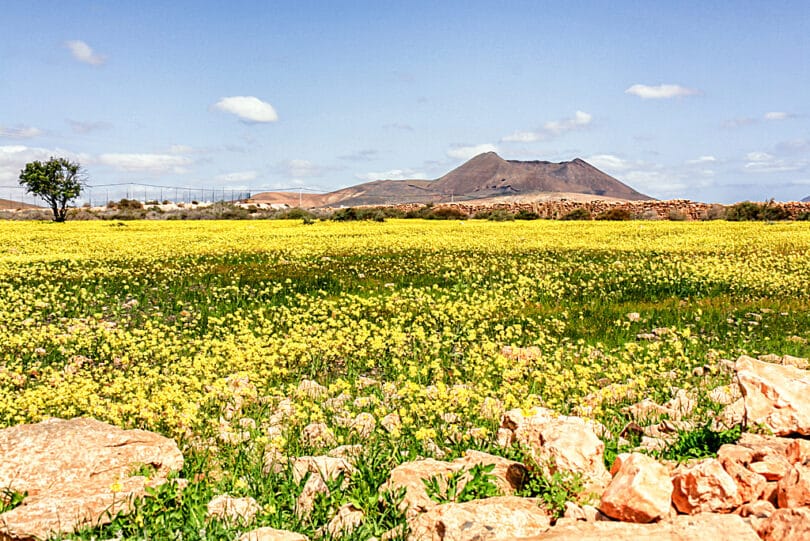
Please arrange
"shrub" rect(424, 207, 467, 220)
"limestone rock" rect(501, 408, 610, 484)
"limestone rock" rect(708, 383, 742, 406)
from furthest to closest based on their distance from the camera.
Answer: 1. "shrub" rect(424, 207, 467, 220)
2. "limestone rock" rect(708, 383, 742, 406)
3. "limestone rock" rect(501, 408, 610, 484)

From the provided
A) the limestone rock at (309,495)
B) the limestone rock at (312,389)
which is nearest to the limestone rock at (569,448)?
the limestone rock at (309,495)

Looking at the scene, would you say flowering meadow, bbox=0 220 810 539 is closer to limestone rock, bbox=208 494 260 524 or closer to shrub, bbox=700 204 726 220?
limestone rock, bbox=208 494 260 524

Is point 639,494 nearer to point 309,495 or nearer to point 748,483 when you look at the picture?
point 748,483

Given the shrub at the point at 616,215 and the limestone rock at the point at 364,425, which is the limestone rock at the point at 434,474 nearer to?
the limestone rock at the point at 364,425

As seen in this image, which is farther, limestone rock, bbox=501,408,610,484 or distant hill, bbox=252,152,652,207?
distant hill, bbox=252,152,652,207

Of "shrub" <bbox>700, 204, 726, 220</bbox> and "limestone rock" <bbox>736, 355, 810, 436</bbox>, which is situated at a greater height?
"shrub" <bbox>700, 204, 726, 220</bbox>

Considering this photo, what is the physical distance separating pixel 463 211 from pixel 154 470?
64.4 meters

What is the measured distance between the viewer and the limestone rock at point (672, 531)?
352 centimetres

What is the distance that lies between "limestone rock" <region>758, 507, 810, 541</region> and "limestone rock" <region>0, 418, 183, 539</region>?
387cm

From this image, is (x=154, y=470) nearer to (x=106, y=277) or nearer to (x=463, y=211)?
(x=106, y=277)

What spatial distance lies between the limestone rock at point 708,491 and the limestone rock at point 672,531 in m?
0.32

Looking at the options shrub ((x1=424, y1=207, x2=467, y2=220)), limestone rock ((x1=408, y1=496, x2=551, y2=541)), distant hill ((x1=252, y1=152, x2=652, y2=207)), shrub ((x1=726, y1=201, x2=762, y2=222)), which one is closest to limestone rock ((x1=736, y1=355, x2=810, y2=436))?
limestone rock ((x1=408, y1=496, x2=551, y2=541))

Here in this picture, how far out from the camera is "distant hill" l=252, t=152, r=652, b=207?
150587 mm

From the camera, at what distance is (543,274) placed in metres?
18.1
